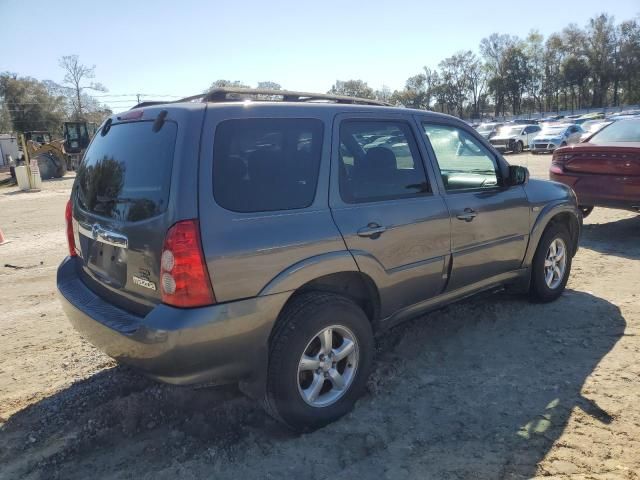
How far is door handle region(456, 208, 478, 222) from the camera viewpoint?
3.63m

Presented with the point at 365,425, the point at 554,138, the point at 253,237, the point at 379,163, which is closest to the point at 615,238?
the point at 379,163

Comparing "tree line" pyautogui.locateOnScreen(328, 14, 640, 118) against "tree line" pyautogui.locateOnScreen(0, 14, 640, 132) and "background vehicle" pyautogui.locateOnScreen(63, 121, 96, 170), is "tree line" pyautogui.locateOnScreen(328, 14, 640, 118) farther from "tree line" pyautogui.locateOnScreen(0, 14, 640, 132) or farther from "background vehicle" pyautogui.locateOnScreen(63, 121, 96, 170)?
"background vehicle" pyautogui.locateOnScreen(63, 121, 96, 170)

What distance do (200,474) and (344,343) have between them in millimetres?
1068

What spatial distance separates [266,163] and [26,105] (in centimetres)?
7496

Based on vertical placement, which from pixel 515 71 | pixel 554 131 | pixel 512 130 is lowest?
pixel 554 131

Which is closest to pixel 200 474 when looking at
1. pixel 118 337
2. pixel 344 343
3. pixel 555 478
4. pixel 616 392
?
pixel 118 337

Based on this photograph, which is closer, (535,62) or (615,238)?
(615,238)

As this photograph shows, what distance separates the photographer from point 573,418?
2.96 metres

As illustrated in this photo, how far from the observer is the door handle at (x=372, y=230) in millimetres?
2977

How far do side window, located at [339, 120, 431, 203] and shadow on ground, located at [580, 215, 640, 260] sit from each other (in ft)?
14.4

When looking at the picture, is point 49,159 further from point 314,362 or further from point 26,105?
point 26,105

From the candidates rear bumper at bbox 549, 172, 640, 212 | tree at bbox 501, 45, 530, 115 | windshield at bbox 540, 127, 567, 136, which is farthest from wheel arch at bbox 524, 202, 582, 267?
tree at bbox 501, 45, 530, 115

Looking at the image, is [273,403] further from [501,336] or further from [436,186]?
[501,336]

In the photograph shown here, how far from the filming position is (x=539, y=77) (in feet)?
299
